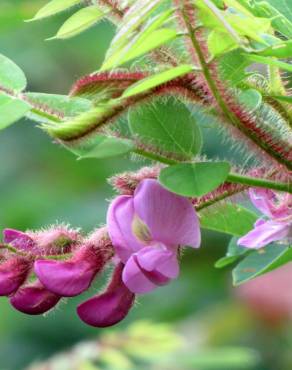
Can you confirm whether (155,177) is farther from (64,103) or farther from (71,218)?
(71,218)

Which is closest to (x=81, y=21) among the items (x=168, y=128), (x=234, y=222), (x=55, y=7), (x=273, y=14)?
(x=55, y=7)

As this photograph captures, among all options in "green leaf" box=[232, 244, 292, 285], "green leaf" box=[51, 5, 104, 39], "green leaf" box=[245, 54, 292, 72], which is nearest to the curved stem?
"green leaf" box=[245, 54, 292, 72]

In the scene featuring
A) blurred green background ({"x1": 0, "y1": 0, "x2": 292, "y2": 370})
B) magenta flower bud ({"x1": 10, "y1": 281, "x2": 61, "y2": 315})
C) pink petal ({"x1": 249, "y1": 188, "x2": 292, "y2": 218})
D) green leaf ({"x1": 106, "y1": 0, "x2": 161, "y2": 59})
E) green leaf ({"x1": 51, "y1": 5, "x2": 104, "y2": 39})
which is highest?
green leaf ({"x1": 106, "y1": 0, "x2": 161, "y2": 59})

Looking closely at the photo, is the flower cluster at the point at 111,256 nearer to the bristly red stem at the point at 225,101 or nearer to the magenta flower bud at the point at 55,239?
the magenta flower bud at the point at 55,239

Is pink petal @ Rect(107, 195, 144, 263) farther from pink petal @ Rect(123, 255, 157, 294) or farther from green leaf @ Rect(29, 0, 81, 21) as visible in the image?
green leaf @ Rect(29, 0, 81, 21)

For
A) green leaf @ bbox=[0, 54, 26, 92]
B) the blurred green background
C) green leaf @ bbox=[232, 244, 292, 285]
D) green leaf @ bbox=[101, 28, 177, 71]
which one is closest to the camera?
green leaf @ bbox=[101, 28, 177, 71]

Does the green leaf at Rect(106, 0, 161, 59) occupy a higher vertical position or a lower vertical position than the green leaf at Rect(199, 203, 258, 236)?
higher

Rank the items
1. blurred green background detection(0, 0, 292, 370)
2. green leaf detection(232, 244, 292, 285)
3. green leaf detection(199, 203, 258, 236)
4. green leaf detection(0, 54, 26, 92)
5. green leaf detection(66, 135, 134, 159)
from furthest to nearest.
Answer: blurred green background detection(0, 0, 292, 370)
green leaf detection(232, 244, 292, 285)
green leaf detection(199, 203, 258, 236)
green leaf detection(0, 54, 26, 92)
green leaf detection(66, 135, 134, 159)
